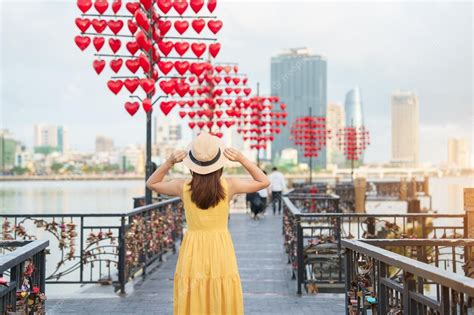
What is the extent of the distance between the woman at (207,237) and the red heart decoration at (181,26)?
7501mm

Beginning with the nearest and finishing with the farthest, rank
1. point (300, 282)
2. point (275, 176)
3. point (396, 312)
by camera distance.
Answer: point (396, 312) → point (300, 282) → point (275, 176)

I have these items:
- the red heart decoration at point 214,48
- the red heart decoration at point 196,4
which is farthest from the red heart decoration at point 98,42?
the red heart decoration at point 214,48

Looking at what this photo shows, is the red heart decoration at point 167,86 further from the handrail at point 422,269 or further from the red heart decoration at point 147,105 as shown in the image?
the handrail at point 422,269

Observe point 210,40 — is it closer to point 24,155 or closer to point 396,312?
point 396,312

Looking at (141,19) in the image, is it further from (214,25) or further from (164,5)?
(214,25)

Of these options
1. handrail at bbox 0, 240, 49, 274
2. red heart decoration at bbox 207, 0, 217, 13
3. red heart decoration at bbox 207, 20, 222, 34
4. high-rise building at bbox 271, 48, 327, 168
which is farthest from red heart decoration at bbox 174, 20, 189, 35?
high-rise building at bbox 271, 48, 327, 168

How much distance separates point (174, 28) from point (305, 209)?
743cm

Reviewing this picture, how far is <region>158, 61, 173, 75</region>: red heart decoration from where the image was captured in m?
11.9

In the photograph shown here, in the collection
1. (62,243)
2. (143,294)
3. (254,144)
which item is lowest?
(143,294)

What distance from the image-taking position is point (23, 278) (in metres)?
4.64

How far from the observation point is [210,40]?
12391 mm

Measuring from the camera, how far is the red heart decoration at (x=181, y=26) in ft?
38.2

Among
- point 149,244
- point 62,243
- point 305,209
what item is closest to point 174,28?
point 149,244

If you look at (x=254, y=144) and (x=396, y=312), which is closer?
(x=396, y=312)
